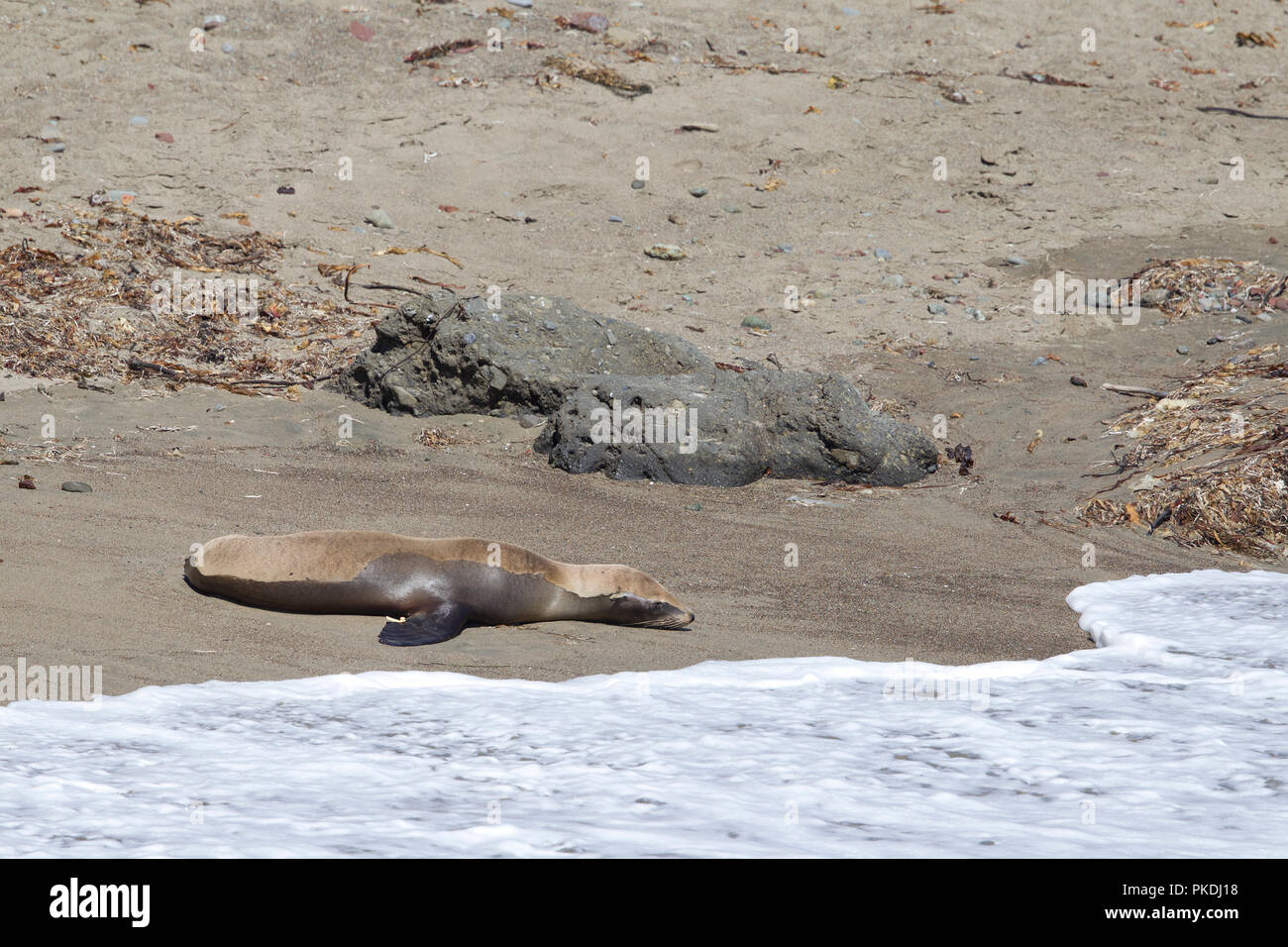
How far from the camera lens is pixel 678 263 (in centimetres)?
1144

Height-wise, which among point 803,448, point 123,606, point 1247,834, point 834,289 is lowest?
point 1247,834

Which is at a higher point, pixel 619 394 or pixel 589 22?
pixel 589 22

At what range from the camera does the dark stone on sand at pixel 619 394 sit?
766cm

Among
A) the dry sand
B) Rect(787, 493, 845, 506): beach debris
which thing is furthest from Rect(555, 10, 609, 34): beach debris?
Rect(787, 493, 845, 506): beach debris

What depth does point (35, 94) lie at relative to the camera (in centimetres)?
1257

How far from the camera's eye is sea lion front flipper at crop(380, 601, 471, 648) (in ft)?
15.8

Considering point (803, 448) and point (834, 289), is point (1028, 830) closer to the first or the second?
point (803, 448)

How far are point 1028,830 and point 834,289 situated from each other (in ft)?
27.4

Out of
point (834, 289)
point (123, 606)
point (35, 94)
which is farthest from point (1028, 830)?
point (35, 94)

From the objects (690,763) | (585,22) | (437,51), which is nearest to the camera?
(690,763)

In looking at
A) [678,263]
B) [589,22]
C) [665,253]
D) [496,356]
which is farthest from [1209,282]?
[589,22]

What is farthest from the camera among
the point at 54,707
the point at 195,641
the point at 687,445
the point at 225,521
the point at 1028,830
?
the point at 687,445

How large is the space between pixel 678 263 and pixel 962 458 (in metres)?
4.04

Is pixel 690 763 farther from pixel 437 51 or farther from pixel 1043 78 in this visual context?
pixel 1043 78
